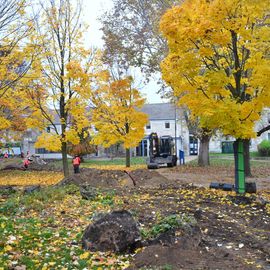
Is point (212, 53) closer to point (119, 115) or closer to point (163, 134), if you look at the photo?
point (119, 115)

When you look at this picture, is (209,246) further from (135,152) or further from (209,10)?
(135,152)

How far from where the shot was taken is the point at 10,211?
31.7ft

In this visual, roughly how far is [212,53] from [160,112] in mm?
52901

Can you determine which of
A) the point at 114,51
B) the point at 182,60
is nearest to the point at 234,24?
the point at 182,60

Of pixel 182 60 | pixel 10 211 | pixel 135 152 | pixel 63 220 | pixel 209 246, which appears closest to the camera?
pixel 209 246

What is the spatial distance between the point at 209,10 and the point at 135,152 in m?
51.2

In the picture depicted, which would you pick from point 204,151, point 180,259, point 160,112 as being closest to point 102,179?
point 180,259

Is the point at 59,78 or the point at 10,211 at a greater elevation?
the point at 59,78

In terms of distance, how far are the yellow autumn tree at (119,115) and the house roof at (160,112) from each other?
32.8 meters

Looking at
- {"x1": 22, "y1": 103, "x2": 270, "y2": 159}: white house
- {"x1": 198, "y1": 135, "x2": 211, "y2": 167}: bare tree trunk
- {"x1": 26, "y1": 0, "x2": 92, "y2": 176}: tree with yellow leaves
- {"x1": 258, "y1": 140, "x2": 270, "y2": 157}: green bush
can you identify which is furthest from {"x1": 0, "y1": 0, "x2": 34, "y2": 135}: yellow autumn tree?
{"x1": 22, "y1": 103, "x2": 270, "y2": 159}: white house

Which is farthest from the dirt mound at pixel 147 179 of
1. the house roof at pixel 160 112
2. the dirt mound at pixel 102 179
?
the house roof at pixel 160 112

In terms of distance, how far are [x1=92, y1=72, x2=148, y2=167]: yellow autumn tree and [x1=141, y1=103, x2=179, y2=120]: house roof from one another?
32782mm

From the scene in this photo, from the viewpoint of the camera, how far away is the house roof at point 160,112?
63.6m

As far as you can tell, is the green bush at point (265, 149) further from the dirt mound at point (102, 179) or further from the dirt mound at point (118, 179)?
the dirt mound at point (102, 179)
